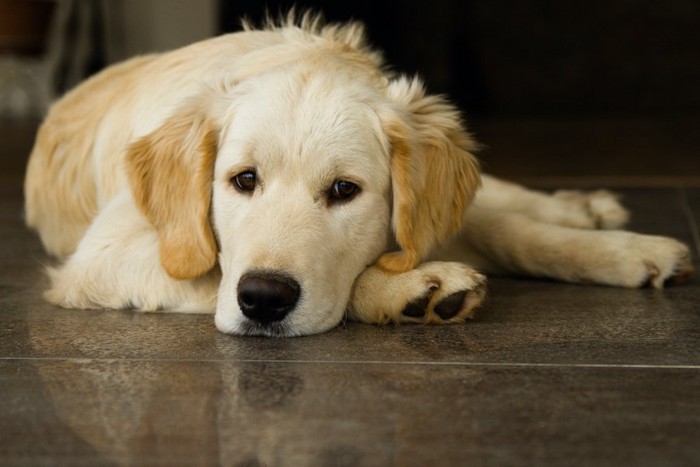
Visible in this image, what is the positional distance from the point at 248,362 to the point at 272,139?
678 millimetres

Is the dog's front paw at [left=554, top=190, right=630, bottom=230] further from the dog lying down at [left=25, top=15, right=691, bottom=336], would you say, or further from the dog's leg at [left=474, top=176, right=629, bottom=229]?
the dog lying down at [left=25, top=15, right=691, bottom=336]

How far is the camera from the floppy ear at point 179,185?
331 centimetres

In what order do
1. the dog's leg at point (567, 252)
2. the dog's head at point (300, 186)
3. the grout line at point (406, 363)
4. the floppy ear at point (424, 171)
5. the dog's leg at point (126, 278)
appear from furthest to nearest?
the dog's leg at point (567, 252) < the dog's leg at point (126, 278) < the floppy ear at point (424, 171) < the dog's head at point (300, 186) < the grout line at point (406, 363)

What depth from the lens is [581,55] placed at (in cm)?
1107

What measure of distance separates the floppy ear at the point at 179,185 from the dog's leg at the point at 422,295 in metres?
0.50

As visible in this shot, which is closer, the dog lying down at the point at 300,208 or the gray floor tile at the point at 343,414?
the gray floor tile at the point at 343,414

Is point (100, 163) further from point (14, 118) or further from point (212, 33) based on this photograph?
point (14, 118)

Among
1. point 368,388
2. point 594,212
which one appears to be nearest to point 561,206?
point 594,212

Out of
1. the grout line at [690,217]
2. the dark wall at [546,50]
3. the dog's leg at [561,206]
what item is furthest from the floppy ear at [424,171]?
the dark wall at [546,50]

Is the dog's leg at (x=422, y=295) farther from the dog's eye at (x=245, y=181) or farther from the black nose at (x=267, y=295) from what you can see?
the dog's eye at (x=245, y=181)

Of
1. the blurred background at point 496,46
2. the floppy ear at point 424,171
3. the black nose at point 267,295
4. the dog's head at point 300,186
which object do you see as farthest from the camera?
the blurred background at point 496,46

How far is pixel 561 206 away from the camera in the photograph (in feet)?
14.0

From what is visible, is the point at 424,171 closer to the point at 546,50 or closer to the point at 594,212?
the point at 594,212

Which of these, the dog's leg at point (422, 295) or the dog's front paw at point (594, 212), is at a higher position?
the dog's leg at point (422, 295)
